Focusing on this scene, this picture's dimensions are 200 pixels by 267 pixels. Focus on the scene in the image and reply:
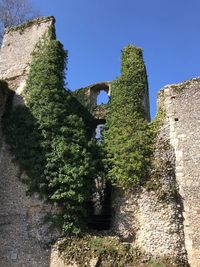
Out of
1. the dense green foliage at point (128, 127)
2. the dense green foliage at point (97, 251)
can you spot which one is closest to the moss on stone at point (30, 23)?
the dense green foliage at point (128, 127)

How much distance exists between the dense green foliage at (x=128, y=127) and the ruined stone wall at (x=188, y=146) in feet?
3.27

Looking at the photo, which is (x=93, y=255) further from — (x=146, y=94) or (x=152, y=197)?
(x=146, y=94)

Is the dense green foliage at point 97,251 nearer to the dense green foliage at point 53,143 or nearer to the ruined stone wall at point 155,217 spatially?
the dense green foliage at point 53,143

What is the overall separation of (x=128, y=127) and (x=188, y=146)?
2170 mm

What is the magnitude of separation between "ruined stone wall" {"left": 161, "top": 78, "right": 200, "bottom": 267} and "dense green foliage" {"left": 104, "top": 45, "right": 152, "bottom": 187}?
996 millimetres

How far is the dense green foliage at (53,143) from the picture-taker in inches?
510

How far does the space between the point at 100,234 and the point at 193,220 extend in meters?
2.90

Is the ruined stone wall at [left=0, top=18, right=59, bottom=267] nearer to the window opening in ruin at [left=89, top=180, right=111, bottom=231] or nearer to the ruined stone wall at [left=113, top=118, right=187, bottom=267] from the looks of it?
the window opening in ruin at [left=89, top=180, right=111, bottom=231]

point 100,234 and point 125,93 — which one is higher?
point 125,93

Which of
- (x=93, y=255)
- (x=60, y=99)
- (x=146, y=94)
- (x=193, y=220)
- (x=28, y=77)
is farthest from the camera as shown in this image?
(x=146, y=94)

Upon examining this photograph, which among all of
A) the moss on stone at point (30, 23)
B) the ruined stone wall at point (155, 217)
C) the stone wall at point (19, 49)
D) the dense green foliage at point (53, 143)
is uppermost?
the moss on stone at point (30, 23)

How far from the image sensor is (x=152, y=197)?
13336 mm

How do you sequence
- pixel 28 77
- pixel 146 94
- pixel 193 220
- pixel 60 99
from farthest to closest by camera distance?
1. pixel 146 94
2. pixel 28 77
3. pixel 60 99
4. pixel 193 220

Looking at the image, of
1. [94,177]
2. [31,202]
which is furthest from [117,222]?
[31,202]
